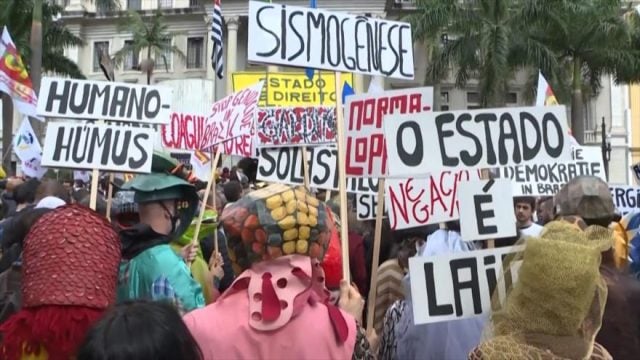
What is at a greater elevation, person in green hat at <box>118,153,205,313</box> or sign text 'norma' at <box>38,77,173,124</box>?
sign text 'norma' at <box>38,77,173,124</box>

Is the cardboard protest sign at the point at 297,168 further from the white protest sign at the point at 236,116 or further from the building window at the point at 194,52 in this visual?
the building window at the point at 194,52

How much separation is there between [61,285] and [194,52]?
49.3m

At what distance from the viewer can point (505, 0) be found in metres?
28.0

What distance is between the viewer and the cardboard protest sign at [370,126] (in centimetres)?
522

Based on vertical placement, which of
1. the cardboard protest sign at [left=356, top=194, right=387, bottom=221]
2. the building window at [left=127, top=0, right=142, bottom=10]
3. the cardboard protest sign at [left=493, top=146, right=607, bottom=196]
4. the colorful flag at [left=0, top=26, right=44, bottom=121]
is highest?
the building window at [left=127, top=0, right=142, bottom=10]

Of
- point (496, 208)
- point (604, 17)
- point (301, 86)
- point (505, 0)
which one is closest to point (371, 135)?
point (496, 208)

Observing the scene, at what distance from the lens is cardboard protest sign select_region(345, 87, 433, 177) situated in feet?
17.1

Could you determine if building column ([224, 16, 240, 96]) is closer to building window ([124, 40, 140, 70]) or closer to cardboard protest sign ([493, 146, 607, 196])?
building window ([124, 40, 140, 70])

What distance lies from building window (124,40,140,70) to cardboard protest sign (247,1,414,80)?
4342 centimetres

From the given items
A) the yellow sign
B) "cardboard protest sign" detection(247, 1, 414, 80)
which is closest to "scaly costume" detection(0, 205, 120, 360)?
"cardboard protest sign" detection(247, 1, 414, 80)

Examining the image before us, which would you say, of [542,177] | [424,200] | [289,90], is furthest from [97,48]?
[424,200]

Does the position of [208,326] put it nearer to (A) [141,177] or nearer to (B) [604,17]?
(A) [141,177]

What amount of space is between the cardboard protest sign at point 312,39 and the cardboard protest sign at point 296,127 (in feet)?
11.2

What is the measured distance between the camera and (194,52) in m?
50.6
